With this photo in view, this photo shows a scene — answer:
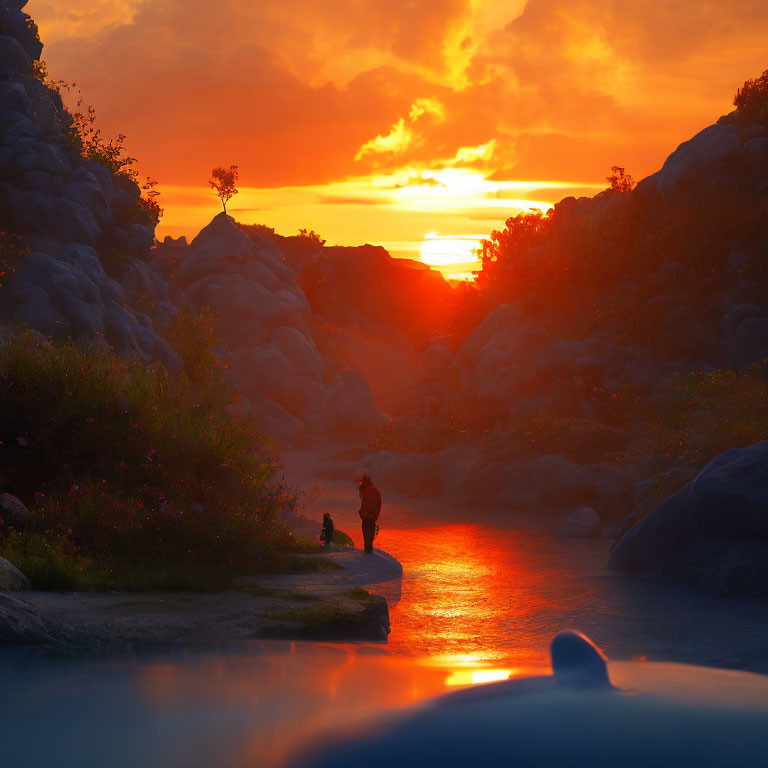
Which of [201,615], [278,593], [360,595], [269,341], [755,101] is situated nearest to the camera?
[201,615]

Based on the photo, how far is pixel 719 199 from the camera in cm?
4119

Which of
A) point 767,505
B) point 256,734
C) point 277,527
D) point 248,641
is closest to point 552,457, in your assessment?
point 767,505

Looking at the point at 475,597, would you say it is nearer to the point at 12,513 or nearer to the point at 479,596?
the point at 479,596

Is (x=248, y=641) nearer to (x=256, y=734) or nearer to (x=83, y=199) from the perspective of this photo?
(x=256, y=734)

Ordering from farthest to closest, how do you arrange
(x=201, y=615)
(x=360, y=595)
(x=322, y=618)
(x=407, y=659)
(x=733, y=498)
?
(x=733, y=498), (x=360, y=595), (x=322, y=618), (x=201, y=615), (x=407, y=659)

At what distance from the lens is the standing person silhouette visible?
1805cm

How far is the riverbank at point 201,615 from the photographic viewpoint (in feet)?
29.4

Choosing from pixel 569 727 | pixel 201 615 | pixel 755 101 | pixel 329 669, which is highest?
pixel 755 101

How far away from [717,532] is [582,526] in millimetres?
8757

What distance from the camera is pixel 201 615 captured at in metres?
11.0

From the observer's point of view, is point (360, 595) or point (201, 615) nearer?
point (201, 615)

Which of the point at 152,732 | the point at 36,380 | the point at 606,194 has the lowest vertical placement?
the point at 152,732

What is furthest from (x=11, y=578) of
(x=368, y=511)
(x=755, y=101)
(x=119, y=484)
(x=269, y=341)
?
(x=269, y=341)

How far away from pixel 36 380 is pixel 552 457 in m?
21.7
